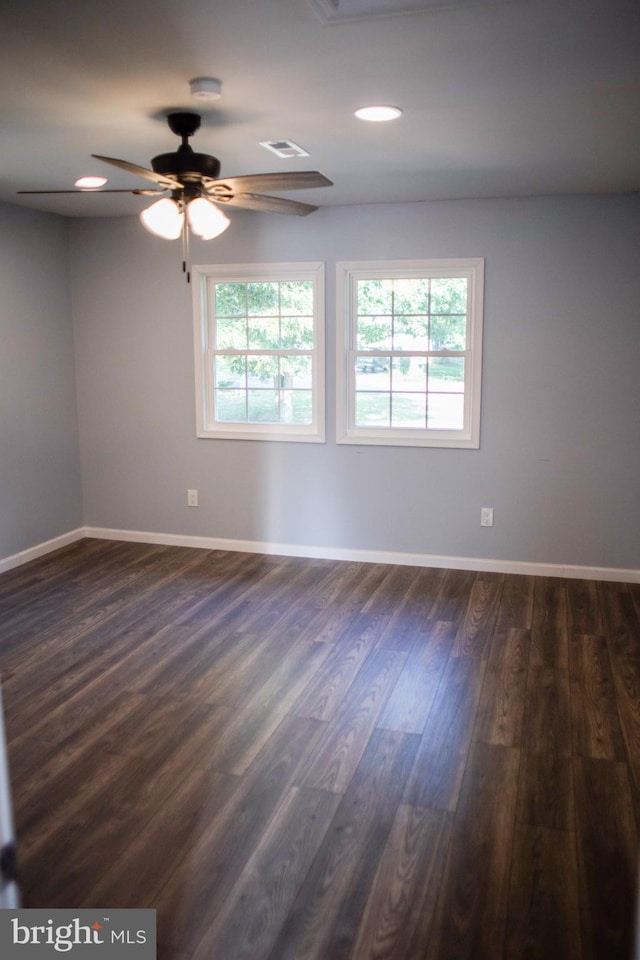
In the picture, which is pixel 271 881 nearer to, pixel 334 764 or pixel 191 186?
pixel 334 764

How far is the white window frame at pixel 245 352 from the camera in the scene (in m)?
5.31

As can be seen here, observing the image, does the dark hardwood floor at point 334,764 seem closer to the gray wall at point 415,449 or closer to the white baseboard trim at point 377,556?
the white baseboard trim at point 377,556

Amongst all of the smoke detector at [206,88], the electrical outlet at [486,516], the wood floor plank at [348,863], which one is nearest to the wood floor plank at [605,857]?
the wood floor plank at [348,863]

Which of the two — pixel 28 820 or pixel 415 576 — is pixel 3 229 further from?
pixel 28 820

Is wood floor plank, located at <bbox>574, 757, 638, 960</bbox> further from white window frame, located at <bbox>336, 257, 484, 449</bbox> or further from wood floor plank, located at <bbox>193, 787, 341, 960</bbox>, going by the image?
white window frame, located at <bbox>336, 257, 484, 449</bbox>

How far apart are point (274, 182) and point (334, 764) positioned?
226 cm

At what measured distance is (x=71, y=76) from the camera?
2609mm

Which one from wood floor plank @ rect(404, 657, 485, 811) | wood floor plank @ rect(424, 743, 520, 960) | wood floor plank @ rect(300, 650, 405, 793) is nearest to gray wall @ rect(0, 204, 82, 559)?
wood floor plank @ rect(300, 650, 405, 793)

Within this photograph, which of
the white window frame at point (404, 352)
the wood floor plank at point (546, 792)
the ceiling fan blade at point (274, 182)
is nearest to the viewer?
the wood floor plank at point (546, 792)

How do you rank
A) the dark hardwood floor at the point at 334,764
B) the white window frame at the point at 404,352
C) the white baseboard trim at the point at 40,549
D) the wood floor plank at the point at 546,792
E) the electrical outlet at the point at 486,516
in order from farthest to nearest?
1. the white baseboard trim at the point at 40,549
2. the electrical outlet at the point at 486,516
3. the white window frame at the point at 404,352
4. the wood floor plank at the point at 546,792
5. the dark hardwood floor at the point at 334,764

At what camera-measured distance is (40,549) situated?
5586 millimetres

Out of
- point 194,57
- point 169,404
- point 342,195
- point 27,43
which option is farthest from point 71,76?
point 169,404

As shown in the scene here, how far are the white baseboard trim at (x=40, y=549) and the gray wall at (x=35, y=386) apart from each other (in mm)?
37

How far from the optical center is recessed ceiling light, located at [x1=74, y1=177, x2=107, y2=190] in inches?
166
